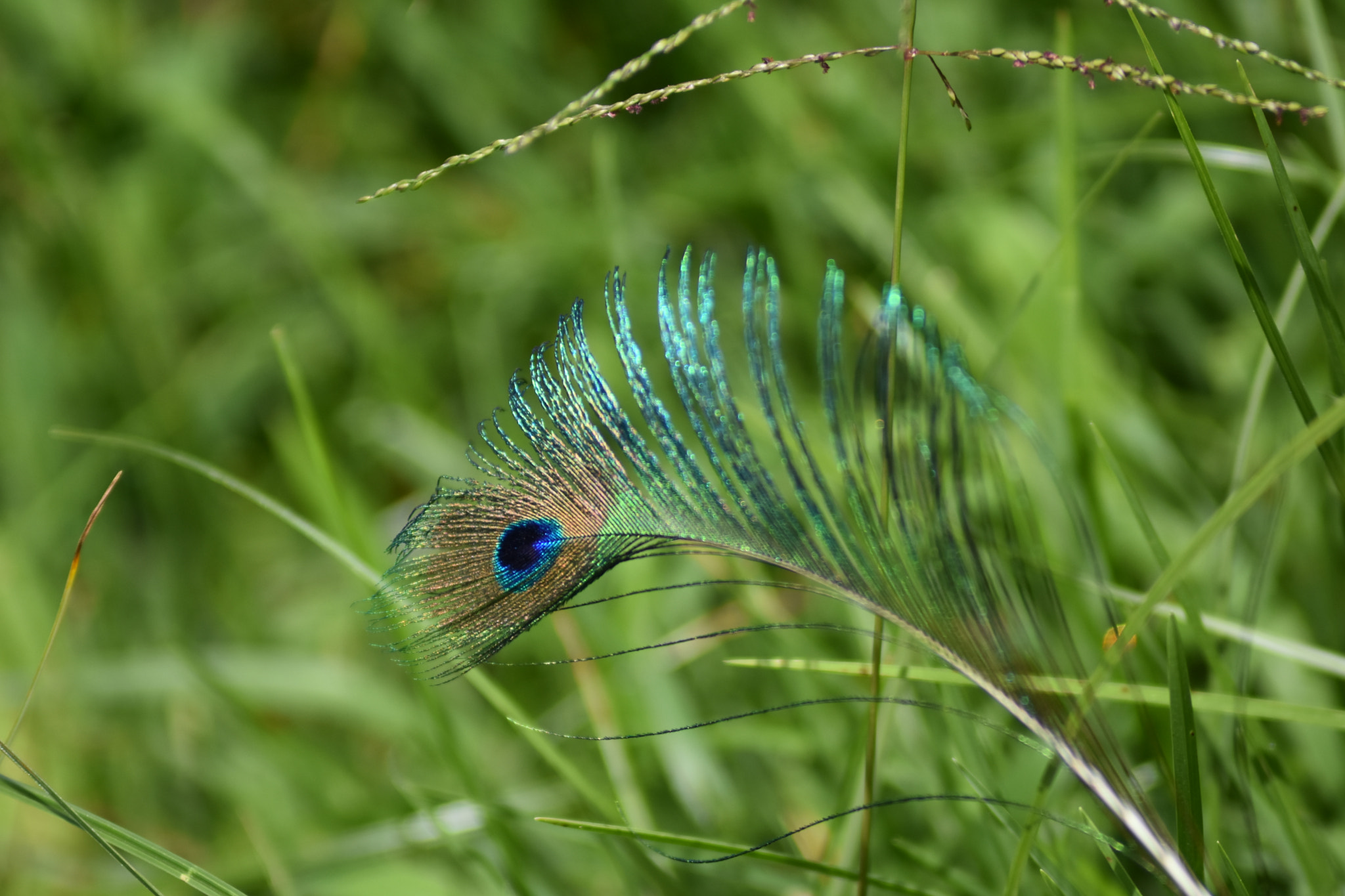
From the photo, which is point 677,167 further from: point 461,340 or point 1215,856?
point 1215,856

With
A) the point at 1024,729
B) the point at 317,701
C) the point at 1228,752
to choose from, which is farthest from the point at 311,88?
the point at 1228,752

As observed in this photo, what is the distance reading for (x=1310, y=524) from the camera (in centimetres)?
91

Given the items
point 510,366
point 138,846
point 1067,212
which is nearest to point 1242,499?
point 1067,212

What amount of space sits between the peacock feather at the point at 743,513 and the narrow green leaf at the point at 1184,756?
2cm

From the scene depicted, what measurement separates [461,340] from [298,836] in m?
0.80

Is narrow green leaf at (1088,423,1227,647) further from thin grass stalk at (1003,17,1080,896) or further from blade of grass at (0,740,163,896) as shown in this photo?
blade of grass at (0,740,163,896)

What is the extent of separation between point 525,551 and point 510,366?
45.8 inches

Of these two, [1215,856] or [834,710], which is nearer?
[1215,856]

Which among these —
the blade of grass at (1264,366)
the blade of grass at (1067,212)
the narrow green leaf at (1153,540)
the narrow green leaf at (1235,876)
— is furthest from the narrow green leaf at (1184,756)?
the blade of grass at (1067,212)

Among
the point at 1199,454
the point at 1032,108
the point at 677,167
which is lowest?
the point at 1199,454

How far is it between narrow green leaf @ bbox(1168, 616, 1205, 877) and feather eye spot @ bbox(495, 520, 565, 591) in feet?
0.97

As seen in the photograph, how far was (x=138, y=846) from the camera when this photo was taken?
19.7 inches

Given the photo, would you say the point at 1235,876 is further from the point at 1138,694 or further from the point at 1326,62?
the point at 1326,62

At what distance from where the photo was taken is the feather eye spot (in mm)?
473
